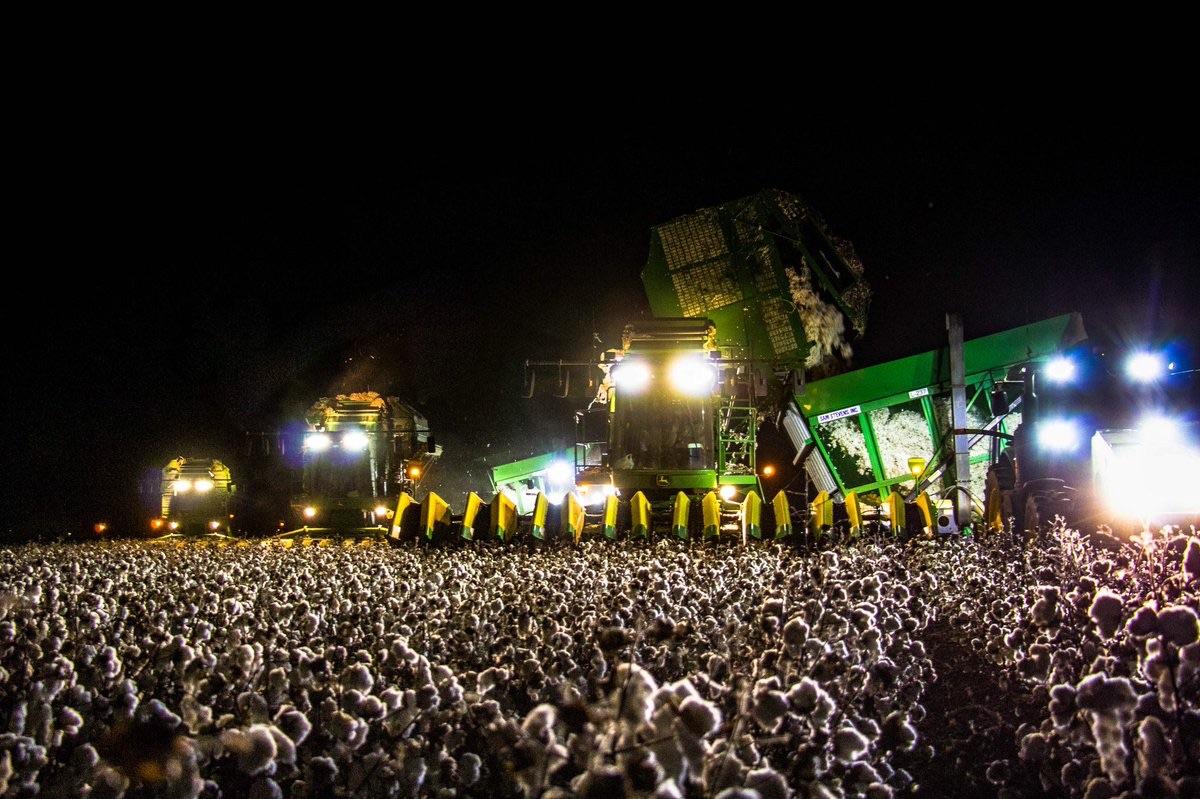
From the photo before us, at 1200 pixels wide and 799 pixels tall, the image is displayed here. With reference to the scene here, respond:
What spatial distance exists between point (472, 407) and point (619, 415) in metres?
31.2

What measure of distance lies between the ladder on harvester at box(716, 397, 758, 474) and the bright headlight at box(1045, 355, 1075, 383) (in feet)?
13.6

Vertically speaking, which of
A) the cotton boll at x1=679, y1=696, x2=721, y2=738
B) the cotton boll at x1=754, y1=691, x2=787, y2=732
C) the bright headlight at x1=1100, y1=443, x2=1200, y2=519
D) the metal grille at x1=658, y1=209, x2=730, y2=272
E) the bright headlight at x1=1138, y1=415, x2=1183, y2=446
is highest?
the metal grille at x1=658, y1=209, x2=730, y2=272

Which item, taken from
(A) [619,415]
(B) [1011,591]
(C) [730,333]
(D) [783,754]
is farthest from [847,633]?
(C) [730,333]

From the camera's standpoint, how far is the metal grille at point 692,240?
18.3 meters

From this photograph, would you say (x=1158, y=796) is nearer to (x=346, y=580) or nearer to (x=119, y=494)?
(x=346, y=580)

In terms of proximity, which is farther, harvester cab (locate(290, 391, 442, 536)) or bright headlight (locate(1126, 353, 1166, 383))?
harvester cab (locate(290, 391, 442, 536))

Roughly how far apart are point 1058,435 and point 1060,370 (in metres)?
0.83

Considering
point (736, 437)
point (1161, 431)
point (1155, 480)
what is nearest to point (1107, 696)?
point (1155, 480)

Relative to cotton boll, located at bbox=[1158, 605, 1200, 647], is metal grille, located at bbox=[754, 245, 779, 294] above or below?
above

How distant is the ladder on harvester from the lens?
1480cm

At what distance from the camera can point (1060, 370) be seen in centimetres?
1167

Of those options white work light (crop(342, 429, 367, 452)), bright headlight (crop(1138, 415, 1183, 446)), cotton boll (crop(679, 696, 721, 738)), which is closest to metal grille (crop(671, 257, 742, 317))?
bright headlight (crop(1138, 415, 1183, 446))

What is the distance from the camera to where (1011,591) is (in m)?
7.27

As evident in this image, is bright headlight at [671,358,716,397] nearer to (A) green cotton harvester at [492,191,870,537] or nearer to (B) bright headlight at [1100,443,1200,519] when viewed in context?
(A) green cotton harvester at [492,191,870,537]
